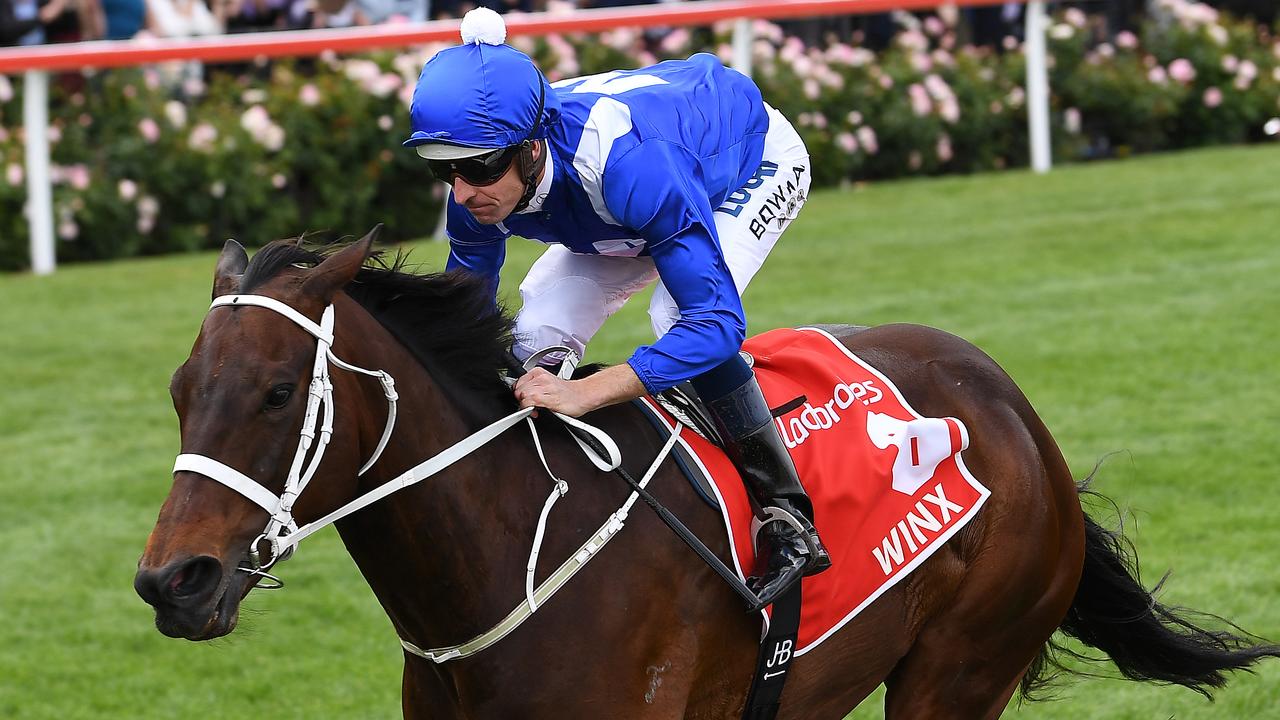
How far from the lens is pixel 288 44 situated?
10.8 m

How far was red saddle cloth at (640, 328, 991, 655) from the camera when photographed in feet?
11.5

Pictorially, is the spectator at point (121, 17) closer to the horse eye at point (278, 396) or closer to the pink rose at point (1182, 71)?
the pink rose at point (1182, 71)

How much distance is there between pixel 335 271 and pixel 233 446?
36cm

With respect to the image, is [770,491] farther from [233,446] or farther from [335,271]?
[233,446]

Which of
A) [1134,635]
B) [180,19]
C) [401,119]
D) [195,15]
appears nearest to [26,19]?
[180,19]

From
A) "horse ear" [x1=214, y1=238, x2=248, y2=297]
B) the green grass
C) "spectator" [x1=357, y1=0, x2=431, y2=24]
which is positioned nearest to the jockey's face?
"horse ear" [x1=214, y1=238, x2=248, y2=297]

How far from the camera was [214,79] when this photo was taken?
38.8 feet

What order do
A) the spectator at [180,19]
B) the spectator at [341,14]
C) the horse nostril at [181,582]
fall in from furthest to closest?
the spectator at [341,14] → the spectator at [180,19] → the horse nostril at [181,582]

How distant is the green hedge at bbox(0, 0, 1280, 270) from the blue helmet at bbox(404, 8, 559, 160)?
22.2 ft

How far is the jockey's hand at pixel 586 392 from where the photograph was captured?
3131mm

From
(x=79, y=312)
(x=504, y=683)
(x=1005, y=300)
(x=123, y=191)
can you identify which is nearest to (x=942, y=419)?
(x=504, y=683)

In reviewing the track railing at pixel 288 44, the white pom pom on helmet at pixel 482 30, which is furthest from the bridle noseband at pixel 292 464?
the track railing at pixel 288 44

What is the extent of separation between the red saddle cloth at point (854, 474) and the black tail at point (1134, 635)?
0.61 m

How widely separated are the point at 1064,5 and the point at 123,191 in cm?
822
